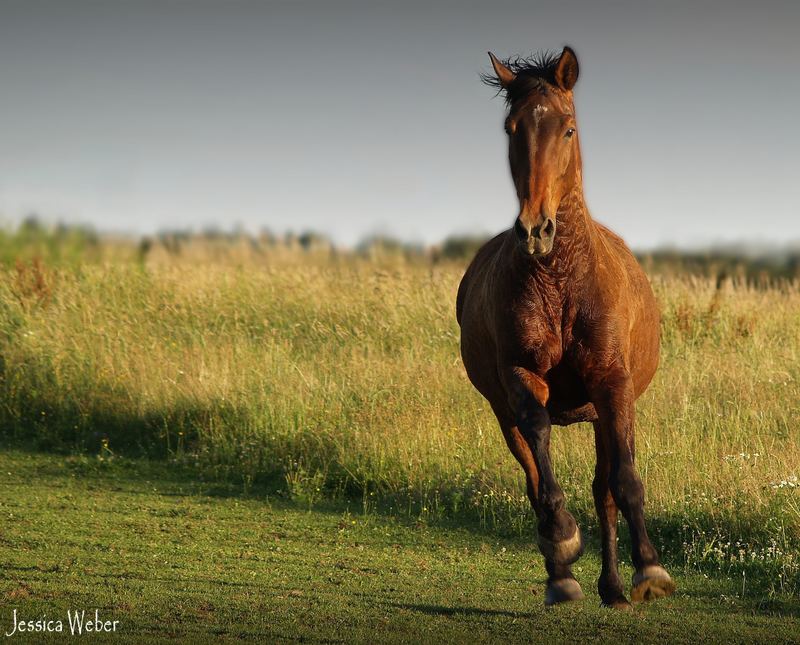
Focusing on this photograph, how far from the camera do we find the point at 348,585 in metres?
7.34

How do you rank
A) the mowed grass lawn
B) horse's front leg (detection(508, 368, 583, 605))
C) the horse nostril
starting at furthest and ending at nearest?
the mowed grass lawn, horse's front leg (detection(508, 368, 583, 605)), the horse nostril

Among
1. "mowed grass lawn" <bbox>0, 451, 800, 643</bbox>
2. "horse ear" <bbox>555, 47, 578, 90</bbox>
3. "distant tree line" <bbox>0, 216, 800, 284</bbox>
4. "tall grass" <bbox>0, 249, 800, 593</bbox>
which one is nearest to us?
"horse ear" <bbox>555, 47, 578, 90</bbox>

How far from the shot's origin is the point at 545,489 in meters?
5.59

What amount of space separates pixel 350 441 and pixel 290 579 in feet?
13.1

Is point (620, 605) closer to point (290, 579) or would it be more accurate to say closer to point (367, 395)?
point (290, 579)

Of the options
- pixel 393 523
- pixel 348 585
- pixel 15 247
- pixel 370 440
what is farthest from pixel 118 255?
pixel 348 585

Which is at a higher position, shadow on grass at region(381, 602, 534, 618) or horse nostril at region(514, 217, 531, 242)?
horse nostril at region(514, 217, 531, 242)

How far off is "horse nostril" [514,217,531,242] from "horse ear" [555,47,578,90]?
1.07 meters

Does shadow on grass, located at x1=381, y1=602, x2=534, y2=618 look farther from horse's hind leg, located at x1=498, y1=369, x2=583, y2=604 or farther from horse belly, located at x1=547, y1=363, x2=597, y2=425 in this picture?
horse belly, located at x1=547, y1=363, x2=597, y2=425

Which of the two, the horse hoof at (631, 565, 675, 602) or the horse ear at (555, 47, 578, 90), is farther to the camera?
the horse ear at (555, 47, 578, 90)

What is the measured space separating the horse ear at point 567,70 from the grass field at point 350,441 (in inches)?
125

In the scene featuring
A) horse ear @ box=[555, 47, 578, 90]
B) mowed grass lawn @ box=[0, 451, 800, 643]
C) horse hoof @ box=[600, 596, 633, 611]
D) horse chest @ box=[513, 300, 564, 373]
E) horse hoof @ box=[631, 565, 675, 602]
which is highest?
horse ear @ box=[555, 47, 578, 90]

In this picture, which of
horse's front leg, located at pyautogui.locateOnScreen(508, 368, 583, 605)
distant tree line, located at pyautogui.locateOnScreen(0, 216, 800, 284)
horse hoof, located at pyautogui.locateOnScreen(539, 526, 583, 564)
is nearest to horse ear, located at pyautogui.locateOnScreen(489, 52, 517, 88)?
horse's front leg, located at pyautogui.locateOnScreen(508, 368, 583, 605)

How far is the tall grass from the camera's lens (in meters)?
9.46
